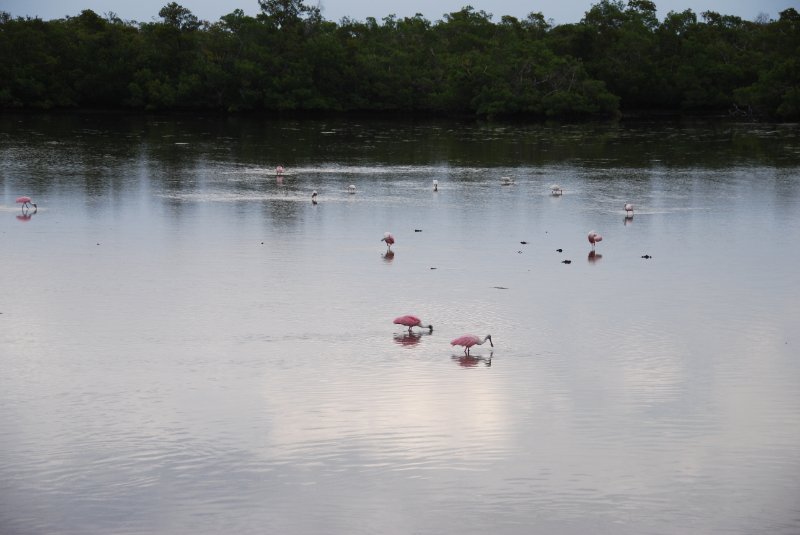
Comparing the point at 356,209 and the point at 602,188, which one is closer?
the point at 356,209

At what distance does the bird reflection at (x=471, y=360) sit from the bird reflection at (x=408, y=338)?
2.96 feet

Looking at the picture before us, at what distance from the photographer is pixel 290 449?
12.8 m

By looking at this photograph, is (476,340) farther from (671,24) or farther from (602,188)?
(671,24)

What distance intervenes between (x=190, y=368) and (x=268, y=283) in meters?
5.65

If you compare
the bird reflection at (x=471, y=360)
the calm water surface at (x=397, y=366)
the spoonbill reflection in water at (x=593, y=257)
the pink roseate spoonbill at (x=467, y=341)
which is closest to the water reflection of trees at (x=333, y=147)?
the calm water surface at (x=397, y=366)

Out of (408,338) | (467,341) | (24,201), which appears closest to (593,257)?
(408,338)

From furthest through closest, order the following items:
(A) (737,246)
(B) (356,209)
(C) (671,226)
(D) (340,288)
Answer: (B) (356,209), (C) (671,226), (A) (737,246), (D) (340,288)

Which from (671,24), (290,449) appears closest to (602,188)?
(290,449)

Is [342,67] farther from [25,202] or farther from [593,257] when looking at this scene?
[593,257]

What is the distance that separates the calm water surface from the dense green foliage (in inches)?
1925

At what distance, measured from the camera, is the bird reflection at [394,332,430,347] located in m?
16.9

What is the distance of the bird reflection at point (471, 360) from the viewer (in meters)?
15.9

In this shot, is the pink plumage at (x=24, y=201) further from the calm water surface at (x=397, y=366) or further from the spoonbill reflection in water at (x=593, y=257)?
the spoonbill reflection in water at (x=593, y=257)

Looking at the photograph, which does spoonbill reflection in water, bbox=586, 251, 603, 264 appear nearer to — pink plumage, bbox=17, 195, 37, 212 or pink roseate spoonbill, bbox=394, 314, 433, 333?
pink roseate spoonbill, bbox=394, 314, 433, 333
